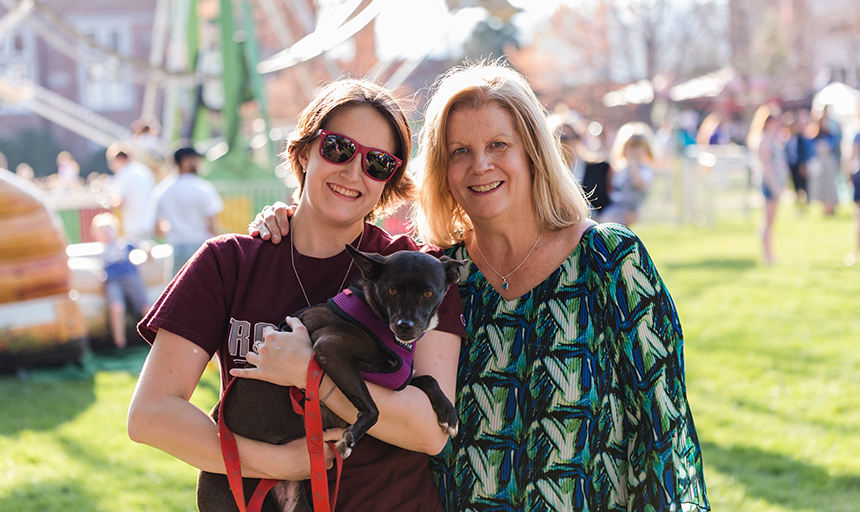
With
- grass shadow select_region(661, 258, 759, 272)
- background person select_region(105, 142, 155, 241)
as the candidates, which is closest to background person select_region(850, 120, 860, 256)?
grass shadow select_region(661, 258, 759, 272)

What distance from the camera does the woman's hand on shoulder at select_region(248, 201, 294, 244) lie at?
2.37 m

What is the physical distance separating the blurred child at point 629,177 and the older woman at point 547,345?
592cm

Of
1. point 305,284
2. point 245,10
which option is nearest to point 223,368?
point 305,284

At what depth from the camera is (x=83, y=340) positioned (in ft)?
24.6

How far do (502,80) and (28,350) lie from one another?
6.46 meters

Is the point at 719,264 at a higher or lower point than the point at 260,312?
lower

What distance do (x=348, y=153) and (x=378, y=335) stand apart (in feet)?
2.00

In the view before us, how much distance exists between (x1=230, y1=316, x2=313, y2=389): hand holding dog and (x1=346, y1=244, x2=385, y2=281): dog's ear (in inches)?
11.2

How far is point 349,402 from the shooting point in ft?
7.15

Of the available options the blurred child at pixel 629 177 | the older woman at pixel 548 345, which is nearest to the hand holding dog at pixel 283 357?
the older woman at pixel 548 345

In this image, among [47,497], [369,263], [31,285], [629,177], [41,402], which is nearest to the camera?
[369,263]

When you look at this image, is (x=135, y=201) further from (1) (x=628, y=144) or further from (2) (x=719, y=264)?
(2) (x=719, y=264)

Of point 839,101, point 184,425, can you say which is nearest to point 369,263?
point 184,425

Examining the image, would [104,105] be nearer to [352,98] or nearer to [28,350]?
[28,350]
